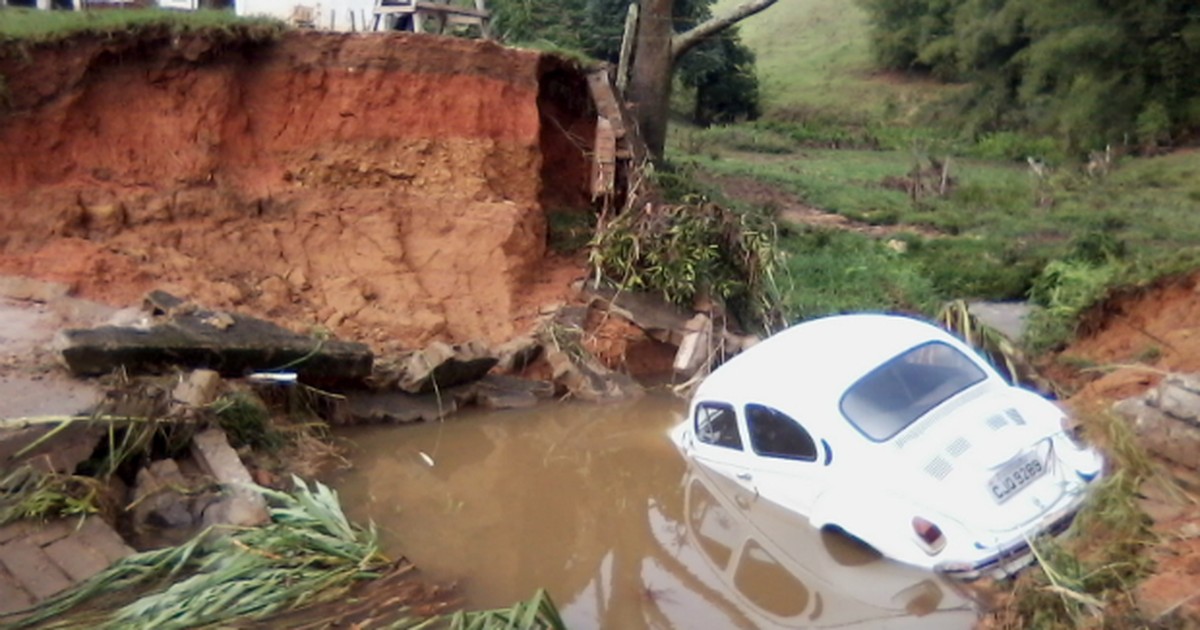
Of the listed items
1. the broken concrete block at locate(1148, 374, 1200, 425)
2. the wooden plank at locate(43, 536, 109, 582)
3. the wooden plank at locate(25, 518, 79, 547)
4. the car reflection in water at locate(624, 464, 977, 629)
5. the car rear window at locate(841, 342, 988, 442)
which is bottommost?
the car reflection in water at locate(624, 464, 977, 629)

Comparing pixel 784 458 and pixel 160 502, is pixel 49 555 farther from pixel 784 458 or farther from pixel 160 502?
pixel 784 458

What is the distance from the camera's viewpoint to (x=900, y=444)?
29.8 feet

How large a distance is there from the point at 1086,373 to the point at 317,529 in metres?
→ 8.48

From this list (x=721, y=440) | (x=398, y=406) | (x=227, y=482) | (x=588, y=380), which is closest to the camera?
(x=227, y=482)

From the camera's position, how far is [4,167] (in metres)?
13.5

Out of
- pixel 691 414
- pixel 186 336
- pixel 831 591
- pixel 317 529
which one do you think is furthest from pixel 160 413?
pixel 831 591

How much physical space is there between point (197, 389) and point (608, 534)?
3782 millimetres

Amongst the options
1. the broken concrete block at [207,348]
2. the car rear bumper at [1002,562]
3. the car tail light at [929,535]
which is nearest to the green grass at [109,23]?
the broken concrete block at [207,348]

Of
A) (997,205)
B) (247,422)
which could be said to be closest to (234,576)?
(247,422)

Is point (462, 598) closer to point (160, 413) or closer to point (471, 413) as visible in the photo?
point (160, 413)

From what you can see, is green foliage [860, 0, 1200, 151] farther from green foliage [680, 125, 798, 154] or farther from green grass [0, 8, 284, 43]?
green grass [0, 8, 284, 43]

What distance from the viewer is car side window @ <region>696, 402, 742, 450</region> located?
10.4 metres

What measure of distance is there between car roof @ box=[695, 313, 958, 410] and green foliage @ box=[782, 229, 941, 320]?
4.38 meters

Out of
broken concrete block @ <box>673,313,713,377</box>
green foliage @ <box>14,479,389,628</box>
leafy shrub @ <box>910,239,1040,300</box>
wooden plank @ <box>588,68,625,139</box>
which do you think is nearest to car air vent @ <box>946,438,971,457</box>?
green foliage @ <box>14,479,389,628</box>
